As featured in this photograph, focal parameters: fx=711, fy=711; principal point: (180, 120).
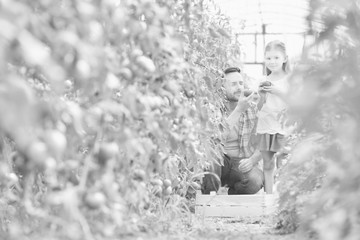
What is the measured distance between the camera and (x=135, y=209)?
1836mm

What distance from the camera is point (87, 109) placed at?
1.41m

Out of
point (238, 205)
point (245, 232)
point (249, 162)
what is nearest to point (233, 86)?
point (249, 162)

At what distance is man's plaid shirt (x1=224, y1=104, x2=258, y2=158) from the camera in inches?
145

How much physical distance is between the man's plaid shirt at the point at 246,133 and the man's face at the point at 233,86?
0.12 m

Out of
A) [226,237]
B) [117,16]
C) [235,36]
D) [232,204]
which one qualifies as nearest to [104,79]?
[117,16]

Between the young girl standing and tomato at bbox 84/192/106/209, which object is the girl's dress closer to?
the young girl standing

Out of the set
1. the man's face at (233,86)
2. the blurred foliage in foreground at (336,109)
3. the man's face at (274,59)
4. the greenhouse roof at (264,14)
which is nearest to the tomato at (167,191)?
the blurred foliage in foreground at (336,109)

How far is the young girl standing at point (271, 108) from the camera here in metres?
3.59

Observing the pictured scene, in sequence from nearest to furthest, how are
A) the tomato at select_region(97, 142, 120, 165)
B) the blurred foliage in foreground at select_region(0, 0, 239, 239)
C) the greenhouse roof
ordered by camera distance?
the blurred foliage in foreground at select_region(0, 0, 239, 239) < the tomato at select_region(97, 142, 120, 165) < the greenhouse roof

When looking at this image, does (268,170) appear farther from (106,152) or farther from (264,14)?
(264,14)

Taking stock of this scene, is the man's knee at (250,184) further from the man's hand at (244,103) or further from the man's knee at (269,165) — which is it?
the man's hand at (244,103)

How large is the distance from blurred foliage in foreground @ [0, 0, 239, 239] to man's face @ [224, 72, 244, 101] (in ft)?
5.43

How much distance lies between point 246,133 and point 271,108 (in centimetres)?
20

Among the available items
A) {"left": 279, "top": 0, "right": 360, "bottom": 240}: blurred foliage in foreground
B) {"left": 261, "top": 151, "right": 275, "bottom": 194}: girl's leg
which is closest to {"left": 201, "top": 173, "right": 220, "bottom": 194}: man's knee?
{"left": 261, "top": 151, "right": 275, "bottom": 194}: girl's leg
